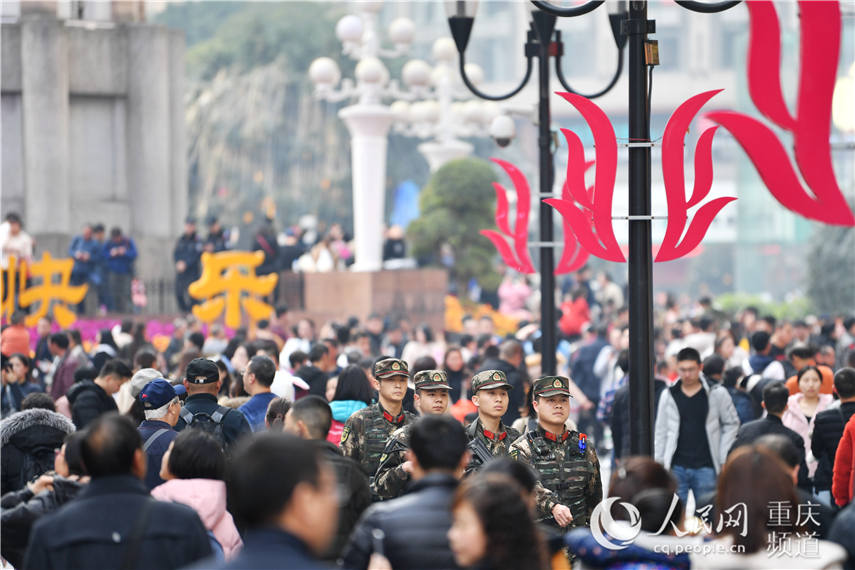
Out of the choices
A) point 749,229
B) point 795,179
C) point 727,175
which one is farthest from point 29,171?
point 727,175

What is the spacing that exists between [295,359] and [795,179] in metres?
6.45

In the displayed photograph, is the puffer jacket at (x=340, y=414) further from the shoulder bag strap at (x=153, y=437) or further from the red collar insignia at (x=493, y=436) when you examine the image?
the shoulder bag strap at (x=153, y=437)

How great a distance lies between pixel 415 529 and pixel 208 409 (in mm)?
3397

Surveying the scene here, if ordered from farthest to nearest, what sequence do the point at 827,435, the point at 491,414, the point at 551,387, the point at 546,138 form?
the point at 546,138
the point at 827,435
the point at 491,414
the point at 551,387

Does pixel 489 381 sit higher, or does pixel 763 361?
pixel 489 381

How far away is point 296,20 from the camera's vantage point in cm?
5959

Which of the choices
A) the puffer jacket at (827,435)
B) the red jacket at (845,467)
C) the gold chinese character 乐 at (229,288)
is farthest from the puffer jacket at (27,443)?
the gold chinese character 乐 at (229,288)

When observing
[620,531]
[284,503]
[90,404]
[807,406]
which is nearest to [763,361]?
[807,406]

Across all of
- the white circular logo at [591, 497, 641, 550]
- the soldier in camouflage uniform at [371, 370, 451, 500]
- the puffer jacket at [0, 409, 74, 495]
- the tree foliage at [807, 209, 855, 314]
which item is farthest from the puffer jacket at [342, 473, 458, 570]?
the tree foliage at [807, 209, 855, 314]

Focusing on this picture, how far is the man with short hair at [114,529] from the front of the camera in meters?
4.80

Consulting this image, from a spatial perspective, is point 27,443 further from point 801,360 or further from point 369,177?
point 369,177

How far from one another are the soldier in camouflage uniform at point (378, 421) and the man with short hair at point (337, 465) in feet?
4.77

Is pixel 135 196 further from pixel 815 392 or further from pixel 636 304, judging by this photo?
pixel 636 304

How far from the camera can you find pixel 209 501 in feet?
19.2
